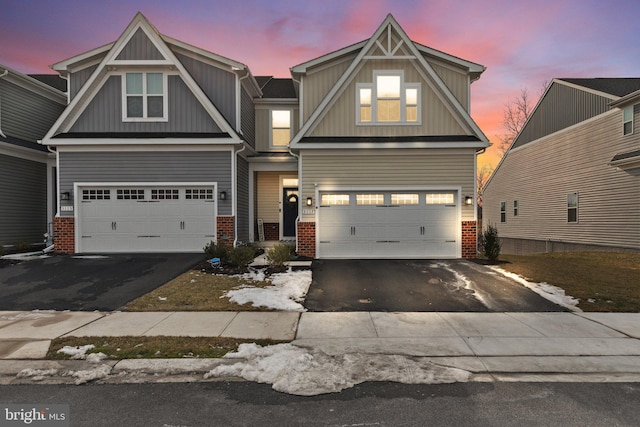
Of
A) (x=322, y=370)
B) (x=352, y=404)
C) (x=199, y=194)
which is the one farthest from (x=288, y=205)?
(x=352, y=404)

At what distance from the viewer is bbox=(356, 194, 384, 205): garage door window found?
46.6ft

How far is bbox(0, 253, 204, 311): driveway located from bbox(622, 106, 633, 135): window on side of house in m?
19.5

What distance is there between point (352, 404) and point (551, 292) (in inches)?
300

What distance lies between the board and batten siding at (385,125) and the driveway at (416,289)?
5.18 meters

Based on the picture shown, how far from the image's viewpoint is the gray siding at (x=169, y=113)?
569 inches

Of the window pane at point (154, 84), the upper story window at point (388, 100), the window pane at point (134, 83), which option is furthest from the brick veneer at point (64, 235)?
the upper story window at point (388, 100)

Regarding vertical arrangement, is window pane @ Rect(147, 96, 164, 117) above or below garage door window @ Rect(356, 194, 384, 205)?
above

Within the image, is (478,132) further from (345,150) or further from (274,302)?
(274,302)

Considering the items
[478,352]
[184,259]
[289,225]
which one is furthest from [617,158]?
[184,259]

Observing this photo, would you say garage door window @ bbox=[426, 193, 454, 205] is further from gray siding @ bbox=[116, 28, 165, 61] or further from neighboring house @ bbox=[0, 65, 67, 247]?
neighboring house @ bbox=[0, 65, 67, 247]

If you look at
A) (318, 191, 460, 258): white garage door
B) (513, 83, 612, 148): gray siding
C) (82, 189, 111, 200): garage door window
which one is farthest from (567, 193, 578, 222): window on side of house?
(82, 189, 111, 200): garage door window

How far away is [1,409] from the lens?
3938 mm

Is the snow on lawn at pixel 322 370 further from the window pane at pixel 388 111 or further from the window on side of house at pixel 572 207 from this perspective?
the window on side of house at pixel 572 207

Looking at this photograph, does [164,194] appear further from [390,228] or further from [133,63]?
[390,228]
